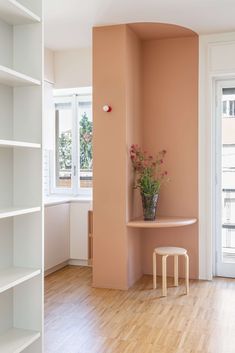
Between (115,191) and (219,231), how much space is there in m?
1.36

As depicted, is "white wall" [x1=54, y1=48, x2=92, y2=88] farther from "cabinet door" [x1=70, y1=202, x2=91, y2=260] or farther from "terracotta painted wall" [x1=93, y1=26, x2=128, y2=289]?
"cabinet door" [x1=70, y1=202, x2=91, y2=260]

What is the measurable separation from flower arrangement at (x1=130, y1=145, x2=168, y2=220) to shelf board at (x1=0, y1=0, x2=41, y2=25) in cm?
212

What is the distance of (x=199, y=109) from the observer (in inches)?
175

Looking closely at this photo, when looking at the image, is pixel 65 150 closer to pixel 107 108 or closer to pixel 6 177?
pixel 107 108

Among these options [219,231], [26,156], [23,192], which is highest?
[26,156]

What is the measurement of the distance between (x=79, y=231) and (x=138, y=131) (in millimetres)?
1517

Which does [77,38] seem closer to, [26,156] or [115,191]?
[115,191]

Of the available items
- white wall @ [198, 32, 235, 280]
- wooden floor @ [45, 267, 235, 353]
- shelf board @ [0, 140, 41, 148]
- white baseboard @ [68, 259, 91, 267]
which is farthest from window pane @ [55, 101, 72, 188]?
shelf board @ [0, 140, 41, 148]

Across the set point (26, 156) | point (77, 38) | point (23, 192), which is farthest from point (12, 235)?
point (77, 38)

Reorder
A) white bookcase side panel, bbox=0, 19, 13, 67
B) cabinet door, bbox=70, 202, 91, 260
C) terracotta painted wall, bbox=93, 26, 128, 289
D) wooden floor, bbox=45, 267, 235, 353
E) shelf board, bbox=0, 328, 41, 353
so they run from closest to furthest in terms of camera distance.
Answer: shelf board, bbox=0, 328, 41, 353, white bookcase side panel, bbox=0, 19, 13, 67, wooden floor, bbox=45, 267, 235, 353, terracotta painted wall, bbox=93, 26, 128, 289, cabinet door, bbox=70, 202, 91, 260

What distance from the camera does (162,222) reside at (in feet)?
13.3

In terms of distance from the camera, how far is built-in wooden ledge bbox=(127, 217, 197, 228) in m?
3.97

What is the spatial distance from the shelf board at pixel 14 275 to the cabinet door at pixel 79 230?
264 cm

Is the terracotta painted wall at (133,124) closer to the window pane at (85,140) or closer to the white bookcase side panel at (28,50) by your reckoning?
the window pane at (85,140)
